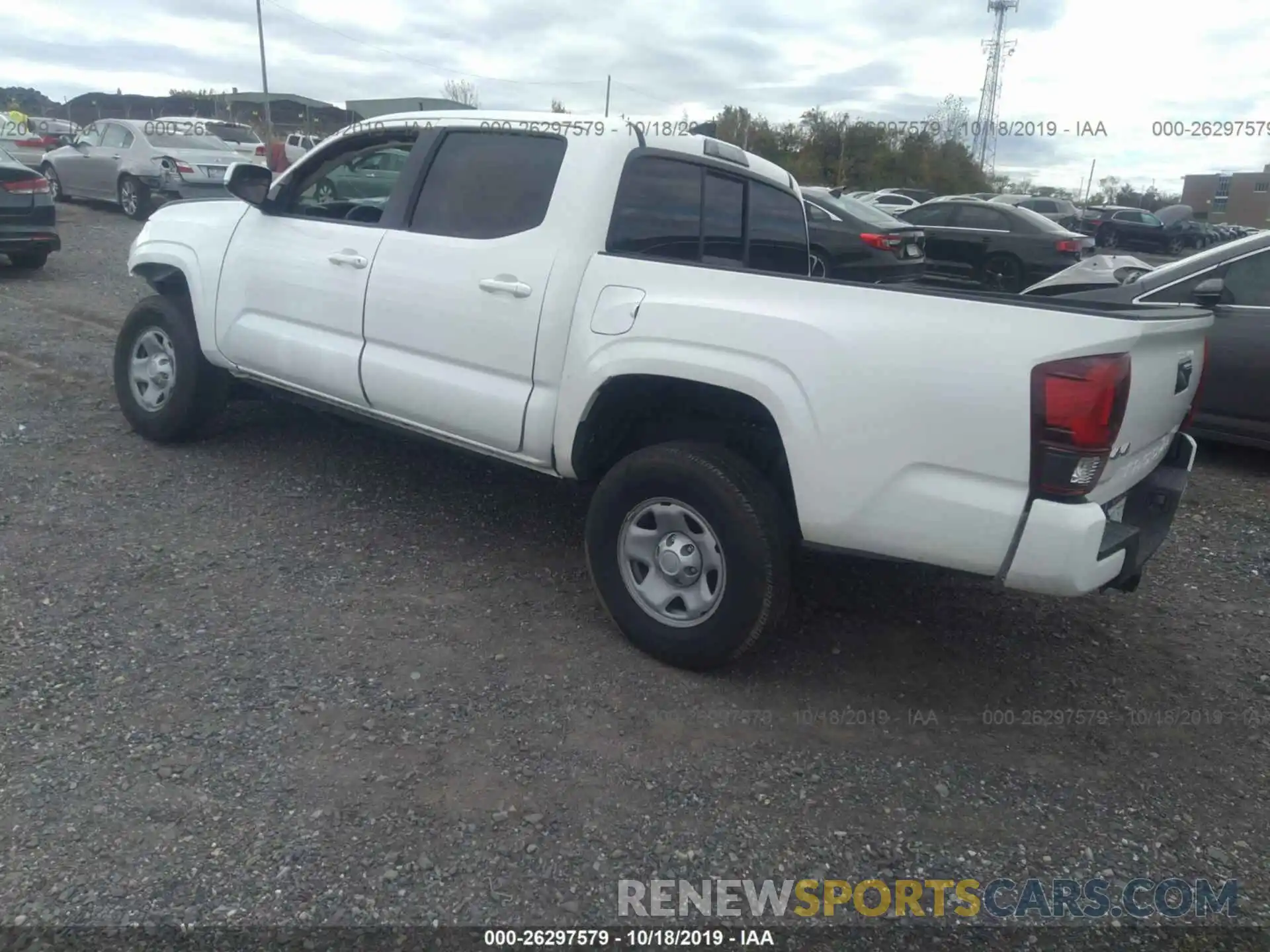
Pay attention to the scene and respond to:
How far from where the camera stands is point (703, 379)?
124 inches

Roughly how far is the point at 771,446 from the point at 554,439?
816 mm

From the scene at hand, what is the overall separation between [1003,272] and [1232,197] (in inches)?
1795

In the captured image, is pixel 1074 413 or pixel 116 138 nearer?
pixel 1074 413

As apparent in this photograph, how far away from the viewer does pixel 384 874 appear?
96.2 inches

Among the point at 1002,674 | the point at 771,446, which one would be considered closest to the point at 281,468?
the point at 771,446

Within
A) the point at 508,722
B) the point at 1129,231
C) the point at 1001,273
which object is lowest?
the point at 508,722

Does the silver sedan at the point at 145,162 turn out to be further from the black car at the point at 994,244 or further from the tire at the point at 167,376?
the black car at the point at 994,244

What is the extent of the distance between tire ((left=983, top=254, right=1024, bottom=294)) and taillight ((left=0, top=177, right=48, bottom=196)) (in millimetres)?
12202

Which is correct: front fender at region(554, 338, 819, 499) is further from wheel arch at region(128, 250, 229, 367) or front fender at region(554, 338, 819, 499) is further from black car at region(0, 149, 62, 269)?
black car at region(0, 149, 62, 269)

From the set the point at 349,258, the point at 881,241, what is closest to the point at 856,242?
the point at 881,241

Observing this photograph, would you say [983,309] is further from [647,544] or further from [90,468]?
[90,468]

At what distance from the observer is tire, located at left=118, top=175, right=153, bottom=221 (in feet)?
49.9

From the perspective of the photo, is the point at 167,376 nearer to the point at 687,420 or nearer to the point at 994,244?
the point at 687,420

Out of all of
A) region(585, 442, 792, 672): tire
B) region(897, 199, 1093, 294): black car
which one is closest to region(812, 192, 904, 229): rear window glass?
region(897, 199, 1093, 294): black car
